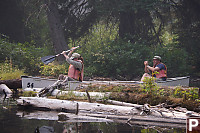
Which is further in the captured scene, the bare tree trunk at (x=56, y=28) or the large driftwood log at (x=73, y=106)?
the bare tree trunk at (x=56, y=28)

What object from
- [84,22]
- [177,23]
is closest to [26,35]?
[84,22]

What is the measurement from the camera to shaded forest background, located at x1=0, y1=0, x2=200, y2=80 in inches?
808

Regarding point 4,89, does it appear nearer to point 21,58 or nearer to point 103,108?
point 21,58

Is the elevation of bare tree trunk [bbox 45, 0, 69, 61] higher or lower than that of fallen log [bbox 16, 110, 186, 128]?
higher

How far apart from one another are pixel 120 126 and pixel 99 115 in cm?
107

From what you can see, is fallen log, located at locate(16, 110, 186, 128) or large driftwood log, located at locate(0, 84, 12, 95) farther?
large driftwood log, located at locate(0, 84, 12, 95)

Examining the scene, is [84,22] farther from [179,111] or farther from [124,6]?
[179,111]

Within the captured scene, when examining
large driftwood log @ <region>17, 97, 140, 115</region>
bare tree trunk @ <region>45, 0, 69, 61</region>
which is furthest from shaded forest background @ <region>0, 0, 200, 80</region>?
large driftwood log @ <region>17, 97, 140, 115</region>

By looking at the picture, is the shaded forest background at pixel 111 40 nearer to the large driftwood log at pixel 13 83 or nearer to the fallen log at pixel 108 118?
the large driftwood log at pixel 13 83

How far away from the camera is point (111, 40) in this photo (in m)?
22.7

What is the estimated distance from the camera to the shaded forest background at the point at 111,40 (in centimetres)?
2051

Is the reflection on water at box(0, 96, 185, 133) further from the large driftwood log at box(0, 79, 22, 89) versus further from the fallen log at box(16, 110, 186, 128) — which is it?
the large driftwood log at box(0, 79, 22, 89)

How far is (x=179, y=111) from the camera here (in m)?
8.07

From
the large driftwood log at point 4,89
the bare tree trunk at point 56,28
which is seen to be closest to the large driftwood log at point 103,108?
the large driftwood log at point 4,89
